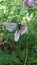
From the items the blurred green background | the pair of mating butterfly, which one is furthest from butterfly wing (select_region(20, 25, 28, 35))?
the blurred green background

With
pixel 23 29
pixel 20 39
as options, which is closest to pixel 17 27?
pixel 23 29

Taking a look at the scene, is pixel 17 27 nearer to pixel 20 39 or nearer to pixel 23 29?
pixel 23 29

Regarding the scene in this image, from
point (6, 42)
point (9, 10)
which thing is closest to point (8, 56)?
point (6, 42)

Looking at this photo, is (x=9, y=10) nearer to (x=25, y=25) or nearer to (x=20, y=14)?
(x=20, y=14)

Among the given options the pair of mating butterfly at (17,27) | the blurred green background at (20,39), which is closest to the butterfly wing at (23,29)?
the pair of mating butterfly at (17,27)

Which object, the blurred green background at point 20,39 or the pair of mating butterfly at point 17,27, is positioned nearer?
the pair of mating butterfly at point 17,27

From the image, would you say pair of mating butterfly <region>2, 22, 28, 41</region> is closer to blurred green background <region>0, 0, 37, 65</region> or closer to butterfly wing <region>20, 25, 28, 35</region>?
butterfly wing <region>20, 25, 28, 35</region>

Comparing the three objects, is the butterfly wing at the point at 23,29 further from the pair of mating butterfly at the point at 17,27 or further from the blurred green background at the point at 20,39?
the blurred green background at the point at 20,39

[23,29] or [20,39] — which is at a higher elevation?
[23,29]

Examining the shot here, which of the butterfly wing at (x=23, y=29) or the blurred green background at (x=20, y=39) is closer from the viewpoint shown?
the butterfly wing at (x=23, y=29)
